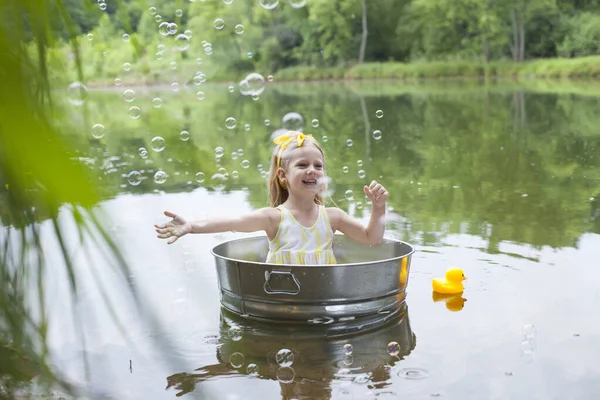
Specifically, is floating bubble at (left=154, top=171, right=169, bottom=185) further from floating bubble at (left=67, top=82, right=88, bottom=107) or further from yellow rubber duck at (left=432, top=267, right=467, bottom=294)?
floating bubble at (left=67, top=82, right=88, bottom=107)

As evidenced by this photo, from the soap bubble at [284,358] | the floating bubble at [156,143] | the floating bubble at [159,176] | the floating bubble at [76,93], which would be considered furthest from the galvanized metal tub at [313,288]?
the floating bubble at [76,93]

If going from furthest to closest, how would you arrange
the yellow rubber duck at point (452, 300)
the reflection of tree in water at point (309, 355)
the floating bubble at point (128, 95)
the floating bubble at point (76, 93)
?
the floating bubble at point (128, 95), the yellow rubber duck at point (452, 300), the reflection of tree in water at point (309, 355), the floating bubble at point (76, 93)

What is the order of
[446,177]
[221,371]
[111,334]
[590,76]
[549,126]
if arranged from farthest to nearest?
[590,76], [549,126], [446,177], [111,334], [221,371]

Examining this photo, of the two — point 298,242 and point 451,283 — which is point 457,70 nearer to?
point 451,283

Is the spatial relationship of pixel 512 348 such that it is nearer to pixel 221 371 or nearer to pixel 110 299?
pixel 221 371

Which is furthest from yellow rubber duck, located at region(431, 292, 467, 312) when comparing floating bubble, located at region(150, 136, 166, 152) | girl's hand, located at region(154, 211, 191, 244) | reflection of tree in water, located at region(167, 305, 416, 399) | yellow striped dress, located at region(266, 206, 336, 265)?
floating bubble, located at region(150, 136, 166, 152)

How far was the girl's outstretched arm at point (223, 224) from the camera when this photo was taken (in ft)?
9.32

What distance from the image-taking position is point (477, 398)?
2334 mm

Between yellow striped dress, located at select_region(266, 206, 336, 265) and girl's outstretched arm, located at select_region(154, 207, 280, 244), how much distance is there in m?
0.04

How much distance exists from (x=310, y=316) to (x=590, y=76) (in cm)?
2971

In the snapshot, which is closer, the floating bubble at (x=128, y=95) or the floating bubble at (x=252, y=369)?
the floating bubble at (x=252, y=369)

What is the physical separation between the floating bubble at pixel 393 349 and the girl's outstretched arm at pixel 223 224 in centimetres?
80

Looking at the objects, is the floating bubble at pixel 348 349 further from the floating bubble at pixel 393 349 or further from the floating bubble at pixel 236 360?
the floating bubble at pixel 236 360

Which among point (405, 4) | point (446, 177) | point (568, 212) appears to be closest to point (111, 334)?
point (568, 212)
